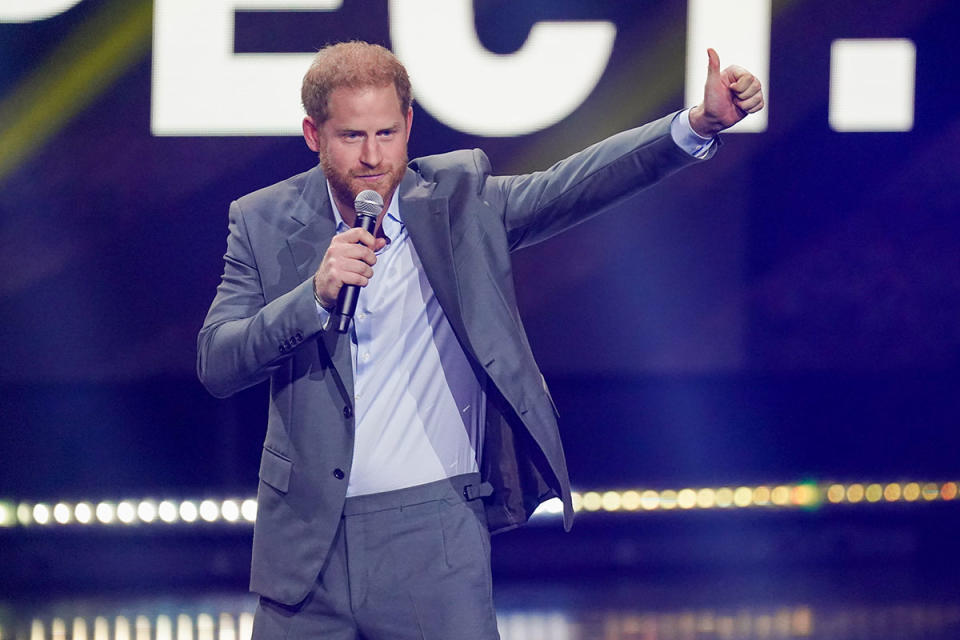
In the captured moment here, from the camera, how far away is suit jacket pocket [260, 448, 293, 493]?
1.96 meters

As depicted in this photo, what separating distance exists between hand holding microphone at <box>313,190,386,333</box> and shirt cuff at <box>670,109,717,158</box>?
1.60 feet

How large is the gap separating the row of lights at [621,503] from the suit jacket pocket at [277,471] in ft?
10.1

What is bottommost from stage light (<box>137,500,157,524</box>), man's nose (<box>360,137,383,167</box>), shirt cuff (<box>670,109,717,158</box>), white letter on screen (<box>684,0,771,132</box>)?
stage light (<box>137,500,157,524</box>)

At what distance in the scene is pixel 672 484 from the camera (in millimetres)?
5074

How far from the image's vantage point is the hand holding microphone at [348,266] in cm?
171

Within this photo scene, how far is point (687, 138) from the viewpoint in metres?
2.01

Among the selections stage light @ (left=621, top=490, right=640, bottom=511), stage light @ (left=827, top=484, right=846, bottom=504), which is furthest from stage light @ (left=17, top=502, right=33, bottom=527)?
stage light @ (left=827, top=484, right=846, bottom=504)

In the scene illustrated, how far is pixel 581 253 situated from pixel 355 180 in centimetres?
285

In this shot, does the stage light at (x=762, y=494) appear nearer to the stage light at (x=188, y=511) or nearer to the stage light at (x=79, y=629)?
the stage light at (x=188, y=511)

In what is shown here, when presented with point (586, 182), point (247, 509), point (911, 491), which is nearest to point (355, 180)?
point (586, 182)

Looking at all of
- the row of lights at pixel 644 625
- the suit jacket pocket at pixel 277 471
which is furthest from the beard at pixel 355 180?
the row of lights at pixel 644 625

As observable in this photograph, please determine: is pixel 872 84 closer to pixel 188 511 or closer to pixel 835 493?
pixel 835 493

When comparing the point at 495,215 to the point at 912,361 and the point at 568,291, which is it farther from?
the point at 912,361

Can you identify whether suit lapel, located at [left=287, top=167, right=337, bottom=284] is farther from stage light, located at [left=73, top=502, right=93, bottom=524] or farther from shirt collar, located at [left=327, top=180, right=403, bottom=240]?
stage light, located at [left=73, top=502, right=93, bottom=524]
